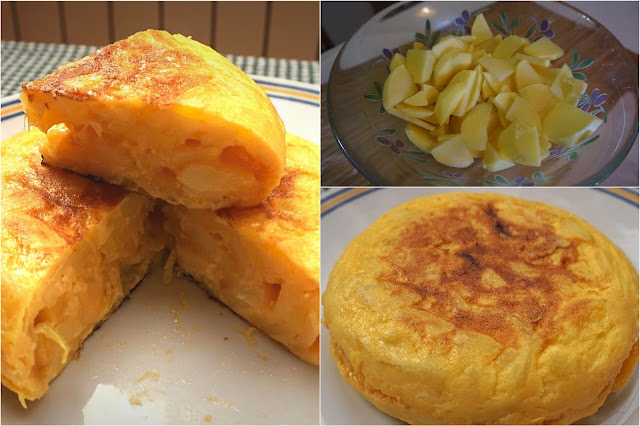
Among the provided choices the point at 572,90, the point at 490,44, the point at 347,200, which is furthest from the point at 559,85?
the point at 347,200

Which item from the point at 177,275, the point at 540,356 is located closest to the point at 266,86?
the point at 177,275

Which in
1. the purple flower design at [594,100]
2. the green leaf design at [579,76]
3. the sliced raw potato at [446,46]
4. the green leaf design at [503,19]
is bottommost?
the purple flower design at [594,100]

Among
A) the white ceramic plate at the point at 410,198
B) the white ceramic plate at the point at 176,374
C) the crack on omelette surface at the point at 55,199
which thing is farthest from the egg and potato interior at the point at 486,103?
the crack on omelette surface at the point at 55,199

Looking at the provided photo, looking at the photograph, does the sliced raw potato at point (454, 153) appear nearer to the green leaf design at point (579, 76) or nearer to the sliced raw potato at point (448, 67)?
the sliced raw potato at point (448, 67)

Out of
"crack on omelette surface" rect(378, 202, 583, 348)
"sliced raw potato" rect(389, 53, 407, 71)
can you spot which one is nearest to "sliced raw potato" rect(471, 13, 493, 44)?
"sliced raw potato" rect(389, 53, 407, 71)

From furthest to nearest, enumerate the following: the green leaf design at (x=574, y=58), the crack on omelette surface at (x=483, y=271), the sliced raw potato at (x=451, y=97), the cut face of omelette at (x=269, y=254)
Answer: the green leaf design at (x=574, y=58) → the cut face of omelette at (x=269, y=254) → the sliced raw potato at (x=451, y=97) → the crack on omelette surface at (x=483, y=271)

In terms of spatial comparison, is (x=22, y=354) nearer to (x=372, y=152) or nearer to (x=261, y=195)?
(x=261, y=195)

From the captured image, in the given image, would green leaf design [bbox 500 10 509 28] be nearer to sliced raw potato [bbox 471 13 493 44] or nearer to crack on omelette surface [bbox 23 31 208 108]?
sliced raw potato [bbox 471 13 493 44]
